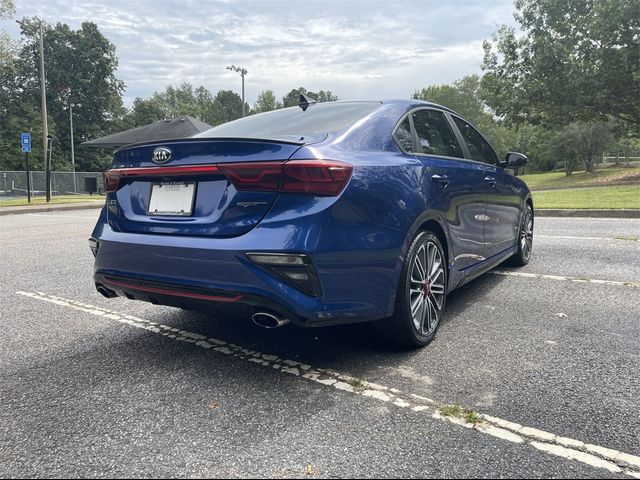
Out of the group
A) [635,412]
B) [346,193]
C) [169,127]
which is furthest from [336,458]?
[169,127]

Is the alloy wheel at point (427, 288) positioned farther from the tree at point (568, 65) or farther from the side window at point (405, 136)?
the tree at point (568, 65)

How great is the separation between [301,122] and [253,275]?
129cm

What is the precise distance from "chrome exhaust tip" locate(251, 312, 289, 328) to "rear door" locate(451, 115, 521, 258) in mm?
2358

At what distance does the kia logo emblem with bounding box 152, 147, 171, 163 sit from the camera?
2906 millimetres

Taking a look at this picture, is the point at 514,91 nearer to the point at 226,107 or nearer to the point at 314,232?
the point at 314,232

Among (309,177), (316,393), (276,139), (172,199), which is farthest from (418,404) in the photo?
(172,199)

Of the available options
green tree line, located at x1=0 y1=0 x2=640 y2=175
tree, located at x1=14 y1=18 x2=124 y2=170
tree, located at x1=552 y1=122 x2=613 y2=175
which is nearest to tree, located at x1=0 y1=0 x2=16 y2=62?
green tree line, located at x1=0 y1=0 x2=640 y2=175

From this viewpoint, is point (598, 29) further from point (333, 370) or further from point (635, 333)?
point (333, 370)

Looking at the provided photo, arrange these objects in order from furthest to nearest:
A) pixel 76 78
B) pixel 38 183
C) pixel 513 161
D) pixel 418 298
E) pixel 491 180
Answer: pixel 76 78, pixel 38 183, pixel 513 161, pixel 491 180, pixel 418 298

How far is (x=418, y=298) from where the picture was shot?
3.22m

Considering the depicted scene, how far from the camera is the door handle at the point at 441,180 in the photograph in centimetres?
341

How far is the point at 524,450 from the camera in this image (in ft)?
6.81

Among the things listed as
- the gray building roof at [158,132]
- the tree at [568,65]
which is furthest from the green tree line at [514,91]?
the gray building roof at [158,132]

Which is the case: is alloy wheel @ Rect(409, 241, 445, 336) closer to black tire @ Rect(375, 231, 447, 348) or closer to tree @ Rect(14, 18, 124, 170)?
black tire @ Rect(375, 231, 447, 348)
